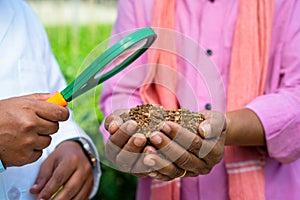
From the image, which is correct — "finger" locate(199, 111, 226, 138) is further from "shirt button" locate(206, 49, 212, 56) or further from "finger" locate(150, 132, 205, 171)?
"shirt button" locate(206, 49, 212, 56)

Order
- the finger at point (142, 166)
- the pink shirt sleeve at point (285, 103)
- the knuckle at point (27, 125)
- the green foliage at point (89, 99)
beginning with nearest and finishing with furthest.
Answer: the knuckle at point (27, 125) < the finger at point (142, 166) < the green foliage at point (89, 99) < the pink shirt sleeve at point (285, 103)

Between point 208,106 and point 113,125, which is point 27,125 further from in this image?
point 208,106

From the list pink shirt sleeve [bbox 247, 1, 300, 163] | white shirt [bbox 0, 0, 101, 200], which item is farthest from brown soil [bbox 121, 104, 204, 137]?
white shirt [bbox 0, 0, 101, 200]

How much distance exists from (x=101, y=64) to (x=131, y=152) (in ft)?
0.92

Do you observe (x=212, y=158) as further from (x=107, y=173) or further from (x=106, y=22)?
(x=106, y=22)

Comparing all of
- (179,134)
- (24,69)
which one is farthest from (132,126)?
(24,69)

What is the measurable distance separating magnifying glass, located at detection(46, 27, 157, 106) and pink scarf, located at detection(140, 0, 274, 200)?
250 mm

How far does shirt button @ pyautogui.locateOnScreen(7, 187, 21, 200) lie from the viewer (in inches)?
64.8

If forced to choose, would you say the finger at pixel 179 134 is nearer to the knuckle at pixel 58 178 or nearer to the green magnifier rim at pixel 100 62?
the green magnifier rim at pixel 100 62

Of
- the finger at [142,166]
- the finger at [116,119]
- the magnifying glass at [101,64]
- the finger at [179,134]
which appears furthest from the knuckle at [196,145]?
the magnifying glass at [101,64]

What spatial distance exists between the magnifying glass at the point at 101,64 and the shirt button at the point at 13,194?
380mm

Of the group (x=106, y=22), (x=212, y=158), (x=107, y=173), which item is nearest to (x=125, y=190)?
(x=107, y=173)

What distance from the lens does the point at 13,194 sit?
65.3 inches

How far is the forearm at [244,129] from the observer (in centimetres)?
168
